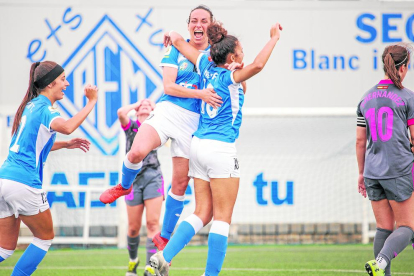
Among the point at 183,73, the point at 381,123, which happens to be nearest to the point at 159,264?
the point at 183,73

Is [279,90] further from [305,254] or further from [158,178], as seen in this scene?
[158,178]

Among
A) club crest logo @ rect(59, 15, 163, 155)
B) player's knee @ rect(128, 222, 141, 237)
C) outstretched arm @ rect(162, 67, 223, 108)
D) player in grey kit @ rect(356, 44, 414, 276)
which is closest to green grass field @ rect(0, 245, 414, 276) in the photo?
player's knee @ rect(128, 222, 141, 237)

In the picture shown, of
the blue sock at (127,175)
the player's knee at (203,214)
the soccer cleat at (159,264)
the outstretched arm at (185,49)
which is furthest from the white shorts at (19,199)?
the outstretched arm at (185,49)

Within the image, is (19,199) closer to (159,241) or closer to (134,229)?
(159,241)

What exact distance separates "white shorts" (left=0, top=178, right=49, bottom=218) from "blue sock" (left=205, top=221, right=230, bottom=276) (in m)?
1.30

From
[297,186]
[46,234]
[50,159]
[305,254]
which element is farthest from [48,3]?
[46,234]

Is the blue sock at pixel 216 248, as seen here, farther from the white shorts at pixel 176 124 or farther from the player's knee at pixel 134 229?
the player's knee at pixel 134 229

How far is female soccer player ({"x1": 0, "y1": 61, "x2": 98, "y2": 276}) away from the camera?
4.31 metres

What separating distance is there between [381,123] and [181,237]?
1847 mm

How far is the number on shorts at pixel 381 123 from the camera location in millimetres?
4691

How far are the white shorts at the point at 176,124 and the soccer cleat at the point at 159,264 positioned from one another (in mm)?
959

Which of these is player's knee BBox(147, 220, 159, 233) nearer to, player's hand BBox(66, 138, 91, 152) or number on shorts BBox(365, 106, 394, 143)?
player's hand BBox(66, 138, 91, 152)

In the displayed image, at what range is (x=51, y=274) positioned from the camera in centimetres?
682

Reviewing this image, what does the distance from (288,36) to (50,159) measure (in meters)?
5.14
